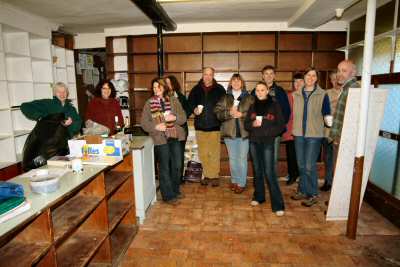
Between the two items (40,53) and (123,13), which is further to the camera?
(40,53)

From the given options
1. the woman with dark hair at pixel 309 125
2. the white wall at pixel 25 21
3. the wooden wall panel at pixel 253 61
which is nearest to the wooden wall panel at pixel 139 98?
the white wall at pixel 25 21

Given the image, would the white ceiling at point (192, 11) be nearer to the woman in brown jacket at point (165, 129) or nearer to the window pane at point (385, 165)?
the woman in brown jacket at point (165, 129)

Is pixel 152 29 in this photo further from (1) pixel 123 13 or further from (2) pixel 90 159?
(2) pixel 90 159

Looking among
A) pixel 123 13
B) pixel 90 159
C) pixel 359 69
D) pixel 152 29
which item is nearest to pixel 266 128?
pixel 90 159

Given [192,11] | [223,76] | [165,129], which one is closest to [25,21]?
[192,11]

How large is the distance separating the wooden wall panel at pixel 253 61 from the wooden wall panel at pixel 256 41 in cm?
13

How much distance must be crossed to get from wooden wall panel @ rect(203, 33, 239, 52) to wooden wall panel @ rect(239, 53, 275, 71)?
0.78ft

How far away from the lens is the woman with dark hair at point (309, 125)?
3.20 metres

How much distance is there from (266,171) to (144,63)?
3241 millimetres

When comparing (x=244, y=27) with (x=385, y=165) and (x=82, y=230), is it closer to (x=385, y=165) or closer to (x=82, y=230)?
(x=385, y=165)

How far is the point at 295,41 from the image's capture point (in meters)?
4.97

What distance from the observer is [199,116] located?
151 inches

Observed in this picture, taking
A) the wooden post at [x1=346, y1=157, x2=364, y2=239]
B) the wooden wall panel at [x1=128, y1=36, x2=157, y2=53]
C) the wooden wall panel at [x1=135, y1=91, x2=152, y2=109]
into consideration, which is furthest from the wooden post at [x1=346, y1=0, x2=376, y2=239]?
the wooden wall panel at [x1=135, y1=91, x2=152, y2=109]

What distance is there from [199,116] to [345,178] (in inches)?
74.1
